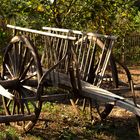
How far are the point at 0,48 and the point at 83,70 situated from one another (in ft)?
21.4

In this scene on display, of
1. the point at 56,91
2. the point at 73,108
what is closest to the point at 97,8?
the point at 56,91

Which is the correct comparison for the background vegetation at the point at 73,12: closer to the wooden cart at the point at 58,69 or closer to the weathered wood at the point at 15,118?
the wooden cart at the point at 58,69

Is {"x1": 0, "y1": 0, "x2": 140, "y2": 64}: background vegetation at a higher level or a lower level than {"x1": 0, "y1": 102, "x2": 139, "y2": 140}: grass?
higher

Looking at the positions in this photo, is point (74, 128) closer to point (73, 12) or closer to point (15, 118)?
point (15, 118)

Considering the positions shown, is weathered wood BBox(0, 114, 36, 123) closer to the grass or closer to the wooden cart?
the wooden cart

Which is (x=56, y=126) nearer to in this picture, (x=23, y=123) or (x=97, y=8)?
(x=23, y=123)

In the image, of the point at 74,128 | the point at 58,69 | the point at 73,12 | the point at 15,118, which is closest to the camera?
the point at 15,118

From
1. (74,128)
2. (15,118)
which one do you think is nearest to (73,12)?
(74,128)

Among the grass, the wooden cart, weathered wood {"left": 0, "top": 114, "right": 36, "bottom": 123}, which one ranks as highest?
the wooden cart

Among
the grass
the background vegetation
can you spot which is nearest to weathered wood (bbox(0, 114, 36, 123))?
the grass

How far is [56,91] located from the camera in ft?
29.1

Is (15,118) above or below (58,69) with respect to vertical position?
below

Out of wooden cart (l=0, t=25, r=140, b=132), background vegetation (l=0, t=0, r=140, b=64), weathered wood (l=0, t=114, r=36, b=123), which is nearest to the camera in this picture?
weathered wood (l=0, t=114, r=36, b=123)

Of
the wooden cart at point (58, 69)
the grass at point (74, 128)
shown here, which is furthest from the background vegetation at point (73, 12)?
the grass at point (74, 128)
